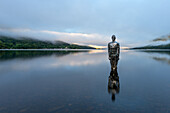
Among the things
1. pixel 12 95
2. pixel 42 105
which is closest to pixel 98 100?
pixel 42 105

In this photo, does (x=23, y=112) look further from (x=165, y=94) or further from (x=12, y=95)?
(x=165, y=94)

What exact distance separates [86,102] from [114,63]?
4780mm

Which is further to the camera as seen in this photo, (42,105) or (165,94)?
(165,94)

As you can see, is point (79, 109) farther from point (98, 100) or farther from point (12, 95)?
point (12, 95)

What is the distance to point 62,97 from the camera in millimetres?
8477

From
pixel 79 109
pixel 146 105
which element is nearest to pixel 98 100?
pixel 79 109

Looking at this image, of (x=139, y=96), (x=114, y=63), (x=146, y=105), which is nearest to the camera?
(x=146, y=105)

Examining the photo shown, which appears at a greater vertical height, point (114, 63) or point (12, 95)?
point (114, 63)

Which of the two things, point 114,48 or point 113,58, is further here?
point 113,58

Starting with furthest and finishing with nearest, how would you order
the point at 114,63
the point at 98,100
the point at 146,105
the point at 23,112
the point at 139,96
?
the point at 114,63 → the point at 139,96 → the point at 98,100 → the point at 146,105 → the point at 23,112

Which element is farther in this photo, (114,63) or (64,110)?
(114,63)

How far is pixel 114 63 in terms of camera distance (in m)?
10.7

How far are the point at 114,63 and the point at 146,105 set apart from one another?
4425 mm

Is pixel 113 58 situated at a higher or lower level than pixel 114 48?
lower
